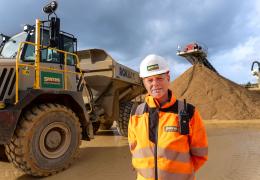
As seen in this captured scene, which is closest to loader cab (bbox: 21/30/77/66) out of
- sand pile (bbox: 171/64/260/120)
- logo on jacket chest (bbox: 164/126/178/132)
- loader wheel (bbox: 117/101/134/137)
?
loader wheel (bbox: 117/101/134/137)

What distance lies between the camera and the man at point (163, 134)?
2.09m

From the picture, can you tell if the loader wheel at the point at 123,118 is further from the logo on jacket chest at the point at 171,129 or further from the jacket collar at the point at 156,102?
the logo on jacket chest at the point at 171,129

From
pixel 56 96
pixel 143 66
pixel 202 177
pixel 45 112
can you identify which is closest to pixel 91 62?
pixel 56 96

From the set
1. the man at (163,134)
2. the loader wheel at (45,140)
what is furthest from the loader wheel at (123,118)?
the man at (163,134)

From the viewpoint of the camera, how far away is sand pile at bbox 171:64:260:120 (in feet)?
70.3

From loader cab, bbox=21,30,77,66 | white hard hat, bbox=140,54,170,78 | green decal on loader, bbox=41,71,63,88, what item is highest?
loader cab, bbox=21,30,77,66

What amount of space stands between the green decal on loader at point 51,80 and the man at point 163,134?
12.4 feet

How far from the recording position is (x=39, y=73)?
18.7ft

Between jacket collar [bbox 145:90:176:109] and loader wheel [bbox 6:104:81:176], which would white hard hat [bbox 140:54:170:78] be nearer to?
jacket collar [bbox 145:90:176:109]

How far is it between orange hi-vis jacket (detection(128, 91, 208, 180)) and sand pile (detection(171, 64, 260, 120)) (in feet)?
62.9

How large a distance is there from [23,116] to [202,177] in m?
3.19

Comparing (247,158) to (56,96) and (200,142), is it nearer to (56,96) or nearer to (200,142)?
(56,96)

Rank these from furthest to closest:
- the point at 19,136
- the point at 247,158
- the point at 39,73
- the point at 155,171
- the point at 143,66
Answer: the point at 247,158 → the point at 39,73 → the point at 19,136 → the point at 143,66 → the point at 155,171

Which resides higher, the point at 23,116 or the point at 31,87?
the point at 31,87
